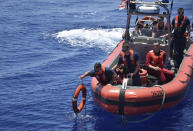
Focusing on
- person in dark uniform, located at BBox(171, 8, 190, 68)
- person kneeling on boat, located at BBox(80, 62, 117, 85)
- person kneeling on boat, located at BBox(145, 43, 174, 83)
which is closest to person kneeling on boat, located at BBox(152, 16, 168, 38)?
person in dark uniform, located at BBox(171, 8, 190, 68)

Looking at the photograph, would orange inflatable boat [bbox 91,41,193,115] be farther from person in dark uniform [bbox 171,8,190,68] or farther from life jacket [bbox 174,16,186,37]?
life jacket [bbox 174,16,186,37]

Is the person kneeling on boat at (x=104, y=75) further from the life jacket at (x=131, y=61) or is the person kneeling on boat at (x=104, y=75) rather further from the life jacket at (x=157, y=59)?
the life jacket at (x=157, y=59)

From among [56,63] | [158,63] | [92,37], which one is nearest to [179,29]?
[158,63]

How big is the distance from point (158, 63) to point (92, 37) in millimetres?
Result: 8739

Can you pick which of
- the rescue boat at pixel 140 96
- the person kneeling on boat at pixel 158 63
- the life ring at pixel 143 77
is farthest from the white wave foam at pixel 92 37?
the rescue boat at pixel 140 96

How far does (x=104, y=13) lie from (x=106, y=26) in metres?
4.27

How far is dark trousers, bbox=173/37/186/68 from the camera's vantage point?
10.6 meters

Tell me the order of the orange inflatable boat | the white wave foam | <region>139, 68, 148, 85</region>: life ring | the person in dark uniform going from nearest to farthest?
the orange inflatable boat < <region>139, 68, 148, 85</region>: life ring < the person in dark uniform < the white wave foam

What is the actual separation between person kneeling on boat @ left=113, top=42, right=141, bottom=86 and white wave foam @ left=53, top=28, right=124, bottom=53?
6.72 metres

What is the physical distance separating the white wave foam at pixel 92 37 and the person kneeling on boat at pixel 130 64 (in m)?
6.72

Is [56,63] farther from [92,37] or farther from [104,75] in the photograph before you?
[104,75]

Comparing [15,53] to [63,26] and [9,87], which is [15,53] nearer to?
[9,87]

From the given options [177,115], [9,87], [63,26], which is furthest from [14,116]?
[63,26]

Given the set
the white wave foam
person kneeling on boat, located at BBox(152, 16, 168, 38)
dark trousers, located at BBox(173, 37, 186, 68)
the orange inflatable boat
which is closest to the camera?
the orange inflatable boat
